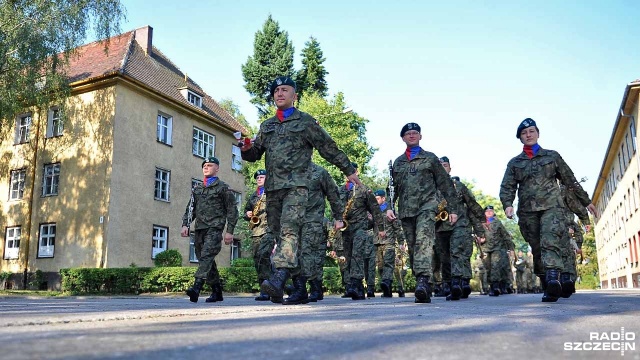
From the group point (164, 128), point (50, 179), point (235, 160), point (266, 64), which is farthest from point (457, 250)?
point (266, 64)

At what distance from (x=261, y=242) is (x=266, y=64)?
36871 mm

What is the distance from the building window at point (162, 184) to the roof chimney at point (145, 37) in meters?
8.16

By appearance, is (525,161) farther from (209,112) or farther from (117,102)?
(209,112)

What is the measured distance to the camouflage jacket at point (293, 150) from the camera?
6879 millimetres

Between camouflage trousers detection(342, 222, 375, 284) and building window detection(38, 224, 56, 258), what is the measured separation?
64.0 feet

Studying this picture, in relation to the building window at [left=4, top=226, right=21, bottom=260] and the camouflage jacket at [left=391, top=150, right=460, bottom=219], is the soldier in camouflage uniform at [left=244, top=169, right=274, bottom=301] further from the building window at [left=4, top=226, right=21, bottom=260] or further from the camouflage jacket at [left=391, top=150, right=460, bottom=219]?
the building window at [left=4, top=226, right=21, bottom=260]

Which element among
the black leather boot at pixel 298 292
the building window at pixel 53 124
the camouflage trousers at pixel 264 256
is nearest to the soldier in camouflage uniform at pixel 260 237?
the camouflage trousers at pixel 264 256

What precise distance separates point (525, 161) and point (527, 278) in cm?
1786

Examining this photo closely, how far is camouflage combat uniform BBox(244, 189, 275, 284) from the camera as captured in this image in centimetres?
1060

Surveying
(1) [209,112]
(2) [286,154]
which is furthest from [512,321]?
(1) [209,112]

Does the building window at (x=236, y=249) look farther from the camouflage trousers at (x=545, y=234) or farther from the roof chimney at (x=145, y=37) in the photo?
the camouflage trousers at (x=545, y=234)

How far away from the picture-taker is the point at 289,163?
271 inches

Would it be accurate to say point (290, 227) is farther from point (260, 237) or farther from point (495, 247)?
point (495, 247)

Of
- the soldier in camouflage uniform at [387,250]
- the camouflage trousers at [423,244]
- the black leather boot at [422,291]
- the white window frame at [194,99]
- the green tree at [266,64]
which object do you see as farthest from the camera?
the green tree at [266,64]
